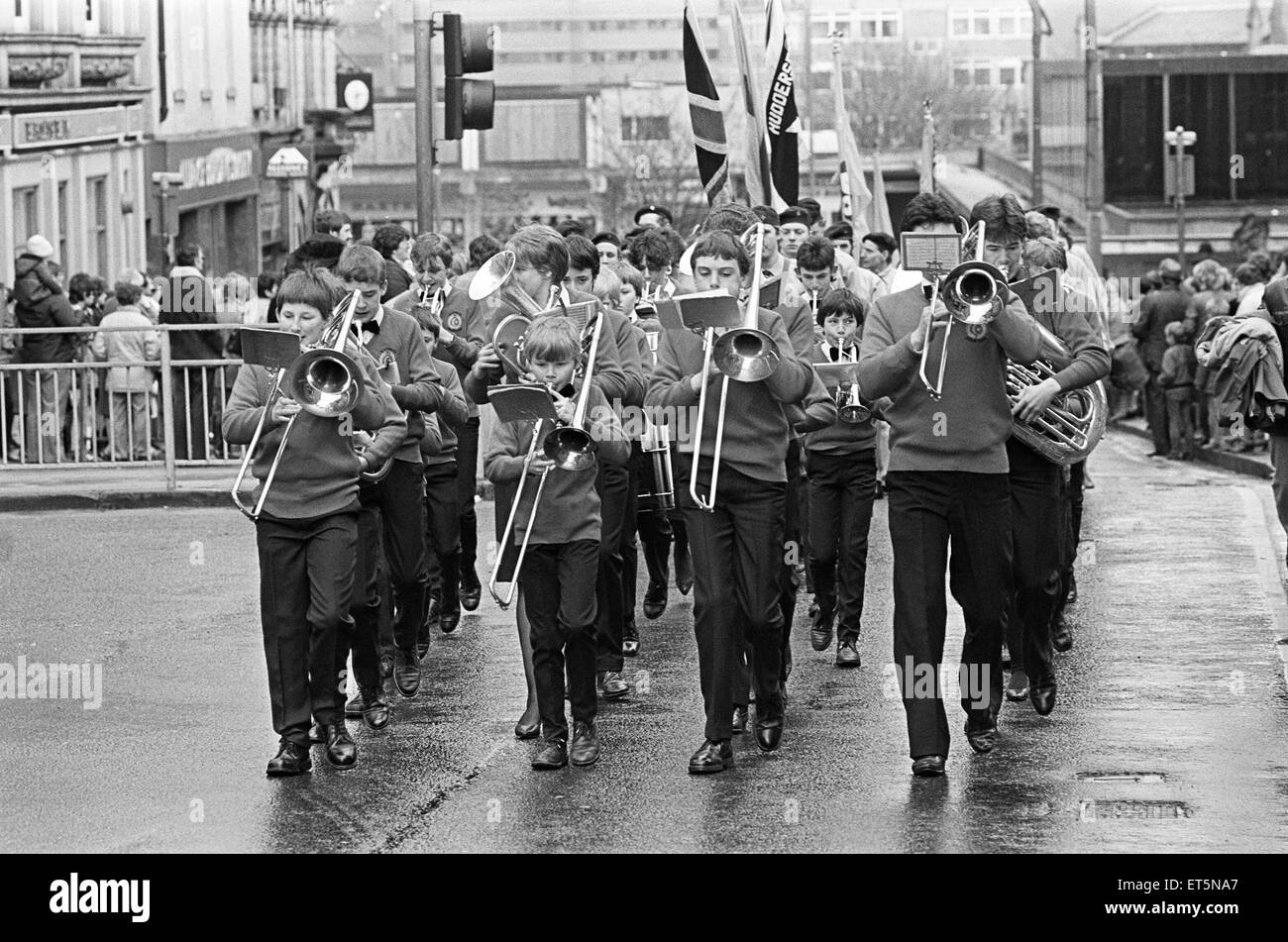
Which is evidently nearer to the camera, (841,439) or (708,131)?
(841,439)

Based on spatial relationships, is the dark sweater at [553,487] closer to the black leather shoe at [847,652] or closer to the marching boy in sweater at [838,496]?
the black leather shoe at [847,652]

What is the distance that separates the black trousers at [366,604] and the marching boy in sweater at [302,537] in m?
0.54

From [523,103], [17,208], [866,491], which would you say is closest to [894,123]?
[523,103]

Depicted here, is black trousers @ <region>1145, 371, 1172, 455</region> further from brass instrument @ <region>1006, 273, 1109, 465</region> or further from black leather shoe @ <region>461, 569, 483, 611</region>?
brass instrument @ <region>1006, 273, 1109, 465</region>

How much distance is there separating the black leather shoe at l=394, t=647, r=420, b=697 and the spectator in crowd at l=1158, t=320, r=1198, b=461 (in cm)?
1250

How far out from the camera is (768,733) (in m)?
8.89

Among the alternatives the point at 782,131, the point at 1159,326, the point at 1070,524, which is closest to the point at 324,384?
the point at 1070,524

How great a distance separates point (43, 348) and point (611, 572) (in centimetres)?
1004

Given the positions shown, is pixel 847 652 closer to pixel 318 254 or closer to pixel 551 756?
pixel 551 756

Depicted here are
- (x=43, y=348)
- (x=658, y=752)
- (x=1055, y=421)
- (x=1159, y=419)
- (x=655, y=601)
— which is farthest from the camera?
(x=1159, y=419)

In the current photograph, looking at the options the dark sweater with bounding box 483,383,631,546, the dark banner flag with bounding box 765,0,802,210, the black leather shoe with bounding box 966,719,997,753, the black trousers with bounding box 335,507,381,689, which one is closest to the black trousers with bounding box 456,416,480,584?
the black trousers with bounding box 335,507,381,689

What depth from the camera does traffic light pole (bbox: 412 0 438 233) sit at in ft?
55.7

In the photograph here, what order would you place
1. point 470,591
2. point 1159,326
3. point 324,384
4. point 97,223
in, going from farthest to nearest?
point 97,223 → point 1159,326 → point 470,591 → point 324,384

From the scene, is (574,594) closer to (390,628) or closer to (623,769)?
(623,769)
